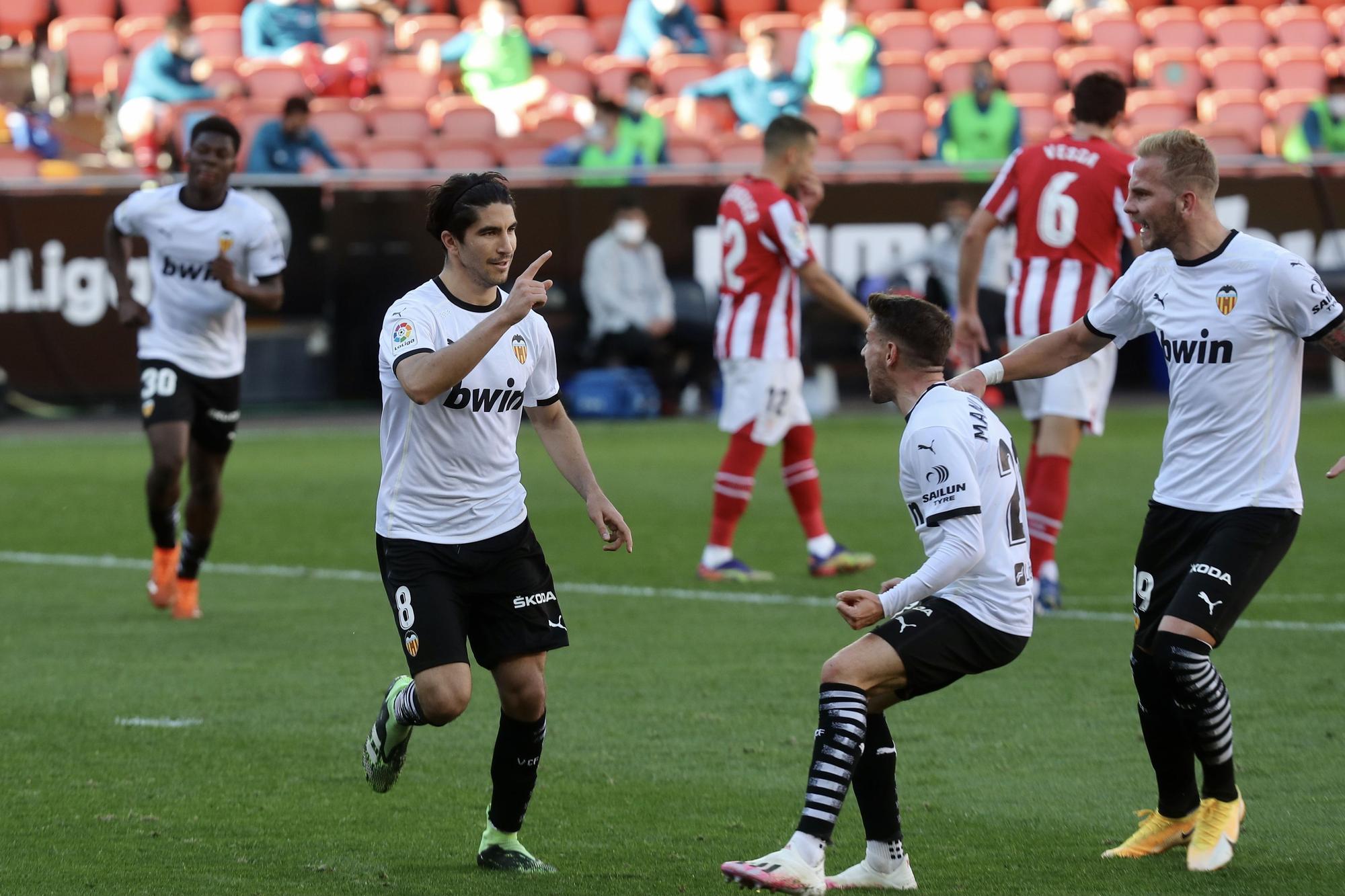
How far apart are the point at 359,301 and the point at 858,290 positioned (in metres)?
4.57

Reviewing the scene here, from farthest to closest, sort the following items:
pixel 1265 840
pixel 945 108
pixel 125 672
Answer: pixel 945 108
pixel 125 672
pixel 1265 840

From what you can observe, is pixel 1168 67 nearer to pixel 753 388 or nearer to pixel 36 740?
pixel 753 388

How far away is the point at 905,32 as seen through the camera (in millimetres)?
24531

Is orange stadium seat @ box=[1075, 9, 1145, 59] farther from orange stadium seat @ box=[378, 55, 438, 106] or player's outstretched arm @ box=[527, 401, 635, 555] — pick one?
player's outstretched arm @ box=[527, 401, 635, 555]

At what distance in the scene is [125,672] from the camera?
8.05m

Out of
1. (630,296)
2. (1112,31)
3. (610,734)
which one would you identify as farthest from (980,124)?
(610,734)

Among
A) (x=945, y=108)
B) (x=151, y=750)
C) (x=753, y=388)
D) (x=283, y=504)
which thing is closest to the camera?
(x=151, y=750)

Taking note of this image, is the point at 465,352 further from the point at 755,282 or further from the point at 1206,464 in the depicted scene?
the point at 755,282

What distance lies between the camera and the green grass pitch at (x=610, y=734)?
5301 mm

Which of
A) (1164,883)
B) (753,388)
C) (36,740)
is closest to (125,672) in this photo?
(36,740)

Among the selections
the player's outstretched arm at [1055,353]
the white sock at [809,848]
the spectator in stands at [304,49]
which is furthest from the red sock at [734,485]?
the spectator in stands at [304,49]

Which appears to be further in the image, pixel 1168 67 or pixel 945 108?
pixel 1168 67

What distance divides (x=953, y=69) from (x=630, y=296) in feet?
26.1

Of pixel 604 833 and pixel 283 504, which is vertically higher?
pixel 604 833
